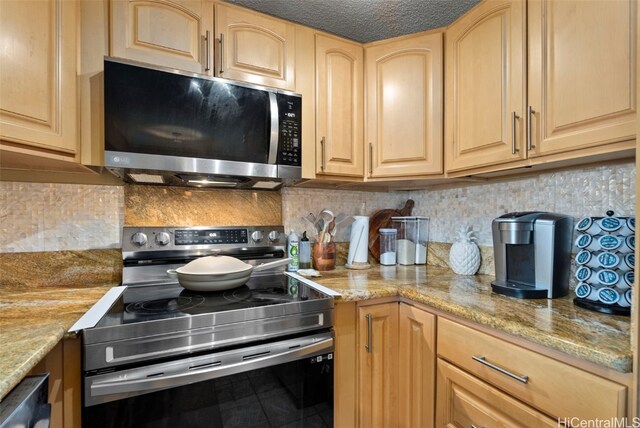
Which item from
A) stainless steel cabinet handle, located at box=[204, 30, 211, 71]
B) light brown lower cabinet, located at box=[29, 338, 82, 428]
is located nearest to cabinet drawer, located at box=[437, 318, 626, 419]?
light brown lower cabinet, located at box=[29, 338, 82, 428]

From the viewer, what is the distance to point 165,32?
4.13 ft

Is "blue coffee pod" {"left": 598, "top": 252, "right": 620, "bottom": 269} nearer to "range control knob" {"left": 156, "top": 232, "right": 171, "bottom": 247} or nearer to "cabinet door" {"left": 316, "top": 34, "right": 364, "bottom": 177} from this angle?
"cabinet door" {"left": 316, "top": 34, "right": 364, "bottom": 177}

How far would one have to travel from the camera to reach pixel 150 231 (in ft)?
4.82

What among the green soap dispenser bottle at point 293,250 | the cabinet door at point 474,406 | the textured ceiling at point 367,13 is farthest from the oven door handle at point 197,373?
the textured ceiling at point 367,13

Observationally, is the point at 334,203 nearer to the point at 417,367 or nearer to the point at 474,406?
the point at 417,367

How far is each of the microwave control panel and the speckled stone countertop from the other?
1.98ft

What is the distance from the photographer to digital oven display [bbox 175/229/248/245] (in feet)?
5.02

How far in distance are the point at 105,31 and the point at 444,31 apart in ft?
4.86

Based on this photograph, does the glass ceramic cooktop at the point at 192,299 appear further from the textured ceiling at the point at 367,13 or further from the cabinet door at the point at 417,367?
the textured ceiling at the point at 367,13

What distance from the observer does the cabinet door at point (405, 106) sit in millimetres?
1526

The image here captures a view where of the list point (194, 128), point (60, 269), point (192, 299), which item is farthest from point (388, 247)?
point (60, 269)

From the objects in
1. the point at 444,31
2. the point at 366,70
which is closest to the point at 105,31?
the point at 366,70

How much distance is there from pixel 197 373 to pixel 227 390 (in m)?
0.13

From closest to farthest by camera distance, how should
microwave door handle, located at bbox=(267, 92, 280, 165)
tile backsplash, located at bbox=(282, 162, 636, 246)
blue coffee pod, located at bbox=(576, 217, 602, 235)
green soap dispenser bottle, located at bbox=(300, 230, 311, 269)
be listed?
blue coffee pod, located at bbox=(576, 217, 602, 235) → tile backsplash, located at bbox=(282, 162, 636, 246) → microwave door handle, located at bbox=(267, 92, 280, 165) → green soap dispenser bottle, located at bbox=(300, 230, 311, 269)
